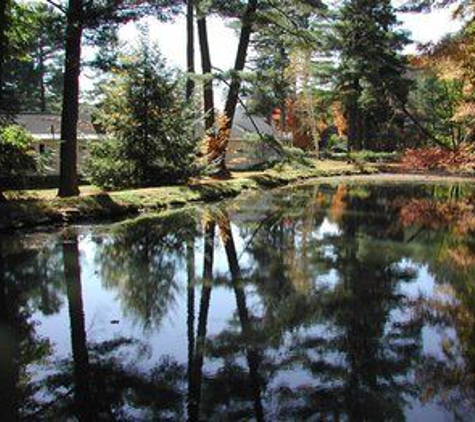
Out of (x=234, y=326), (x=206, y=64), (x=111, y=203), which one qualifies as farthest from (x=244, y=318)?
(x=206, y=64)

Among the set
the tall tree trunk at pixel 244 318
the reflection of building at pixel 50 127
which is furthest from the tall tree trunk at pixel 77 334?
the reflection of building at pixel 50 127

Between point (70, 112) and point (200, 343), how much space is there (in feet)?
38.4

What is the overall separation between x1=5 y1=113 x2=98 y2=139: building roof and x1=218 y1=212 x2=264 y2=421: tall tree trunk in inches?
783

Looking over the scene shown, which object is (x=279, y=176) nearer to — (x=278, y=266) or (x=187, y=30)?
(x=187, y=30)

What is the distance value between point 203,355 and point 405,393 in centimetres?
196

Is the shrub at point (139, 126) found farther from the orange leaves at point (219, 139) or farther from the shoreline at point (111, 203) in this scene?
the orange leaves at point (219, 139)

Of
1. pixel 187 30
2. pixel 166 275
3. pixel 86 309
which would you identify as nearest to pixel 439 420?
pixel 86 309

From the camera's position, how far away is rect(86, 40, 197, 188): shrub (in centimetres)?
2011

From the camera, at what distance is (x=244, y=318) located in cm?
706

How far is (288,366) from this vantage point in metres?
5.50

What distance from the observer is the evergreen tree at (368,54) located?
40.8 m

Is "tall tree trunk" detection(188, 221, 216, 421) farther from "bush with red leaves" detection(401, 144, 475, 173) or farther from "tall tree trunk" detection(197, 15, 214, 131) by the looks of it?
"tall tree trunk" detection(197, 15, 214, 131)

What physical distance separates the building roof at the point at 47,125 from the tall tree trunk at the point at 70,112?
45.5 ft

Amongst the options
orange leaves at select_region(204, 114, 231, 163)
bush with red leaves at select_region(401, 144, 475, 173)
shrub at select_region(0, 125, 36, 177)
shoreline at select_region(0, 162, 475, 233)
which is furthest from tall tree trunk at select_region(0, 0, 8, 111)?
orange leaves at select_region(204, 114, 231, 163)
